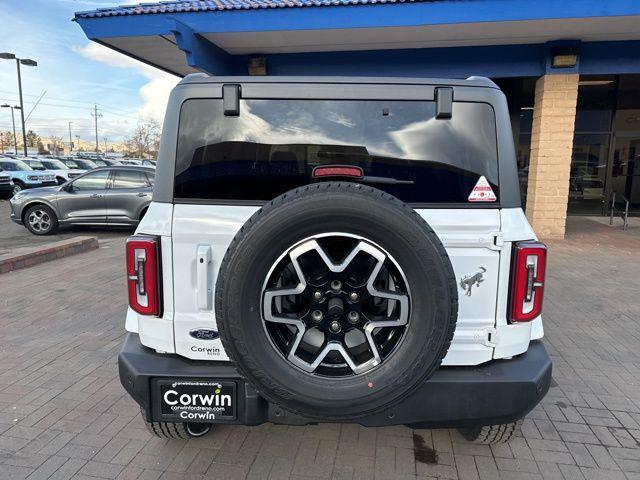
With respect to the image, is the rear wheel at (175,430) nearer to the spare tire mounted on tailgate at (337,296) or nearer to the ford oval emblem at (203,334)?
the ford oval emblem at (203,334)

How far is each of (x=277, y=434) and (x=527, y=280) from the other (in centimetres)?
177

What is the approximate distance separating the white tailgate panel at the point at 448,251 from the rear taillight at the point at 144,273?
0.10 metres

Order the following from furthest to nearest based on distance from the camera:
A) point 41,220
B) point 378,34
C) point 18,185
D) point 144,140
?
point 144,140
point 18,185
point 41,220
point 378,34

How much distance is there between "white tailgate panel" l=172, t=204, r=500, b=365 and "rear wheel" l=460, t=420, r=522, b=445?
2.20ft

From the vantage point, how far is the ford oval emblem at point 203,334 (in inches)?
87.7

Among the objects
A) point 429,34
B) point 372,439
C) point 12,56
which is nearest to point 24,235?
point 429,34

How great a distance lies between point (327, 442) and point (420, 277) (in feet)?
4.87

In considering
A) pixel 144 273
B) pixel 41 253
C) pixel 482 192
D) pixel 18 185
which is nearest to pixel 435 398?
pixel 482 192

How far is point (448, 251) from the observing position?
2180 mm

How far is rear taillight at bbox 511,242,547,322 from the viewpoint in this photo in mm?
2201

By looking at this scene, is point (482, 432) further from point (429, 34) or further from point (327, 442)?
point (429, 34)

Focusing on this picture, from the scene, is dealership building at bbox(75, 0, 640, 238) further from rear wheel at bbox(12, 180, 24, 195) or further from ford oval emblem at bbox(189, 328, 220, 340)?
rear wheel at bbox(12, 180, 24, 195)

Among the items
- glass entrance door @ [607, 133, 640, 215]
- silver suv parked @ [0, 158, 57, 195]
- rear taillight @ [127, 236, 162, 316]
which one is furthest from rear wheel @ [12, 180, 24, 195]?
glass entrance door @ [607, 133, 640, 215]

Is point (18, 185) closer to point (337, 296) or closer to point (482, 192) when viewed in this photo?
point (337, 296)
